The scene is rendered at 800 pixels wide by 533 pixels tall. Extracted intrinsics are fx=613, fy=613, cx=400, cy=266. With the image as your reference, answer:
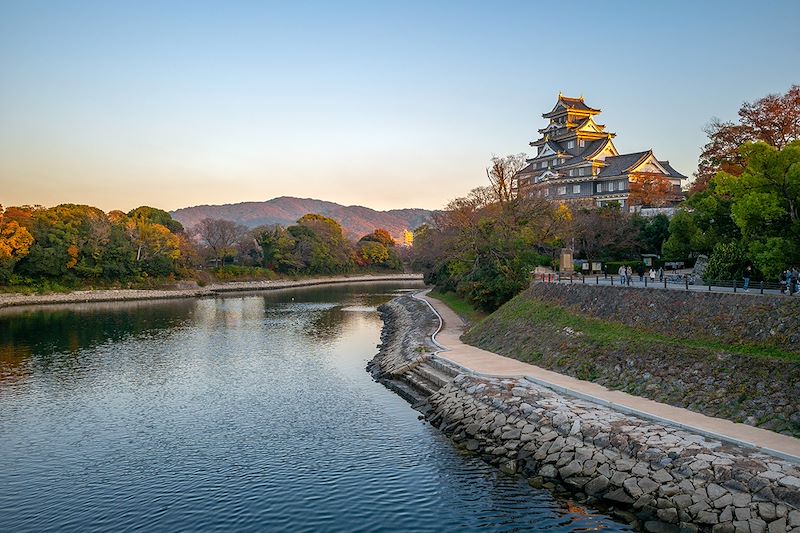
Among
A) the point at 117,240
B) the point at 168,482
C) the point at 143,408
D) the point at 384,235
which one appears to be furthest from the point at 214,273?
the point at 168,482

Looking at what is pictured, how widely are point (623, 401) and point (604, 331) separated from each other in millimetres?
6052

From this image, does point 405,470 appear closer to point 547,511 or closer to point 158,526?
point 547,511

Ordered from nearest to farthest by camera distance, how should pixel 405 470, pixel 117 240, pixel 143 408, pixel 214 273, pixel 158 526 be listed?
pixel 158 526 → pixel 405 470 → pixel 143 408 → pixel 117 240 → pixel 214 273

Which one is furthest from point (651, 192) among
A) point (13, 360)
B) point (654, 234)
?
point (13, 360)

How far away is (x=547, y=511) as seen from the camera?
45.7 ft

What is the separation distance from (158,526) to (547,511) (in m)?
8.62

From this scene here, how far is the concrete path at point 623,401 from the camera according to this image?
13.9 metres

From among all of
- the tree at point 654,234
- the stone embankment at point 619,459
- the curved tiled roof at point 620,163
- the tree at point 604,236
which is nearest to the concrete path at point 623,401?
the stone embankment at point 619,459

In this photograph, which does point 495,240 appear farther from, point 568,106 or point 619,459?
point 568,106

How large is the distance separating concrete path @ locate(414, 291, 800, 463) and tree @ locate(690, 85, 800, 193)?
19.0m

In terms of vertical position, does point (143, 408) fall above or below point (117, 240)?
below

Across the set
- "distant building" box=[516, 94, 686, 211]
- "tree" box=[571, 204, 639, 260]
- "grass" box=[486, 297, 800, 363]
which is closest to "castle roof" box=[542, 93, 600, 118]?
"distant building" box=[516, 94, 686, 211]

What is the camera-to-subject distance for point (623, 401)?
18.0 m

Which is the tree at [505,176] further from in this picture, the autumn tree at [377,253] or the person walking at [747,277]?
the autumn tree at [377,253]
